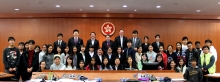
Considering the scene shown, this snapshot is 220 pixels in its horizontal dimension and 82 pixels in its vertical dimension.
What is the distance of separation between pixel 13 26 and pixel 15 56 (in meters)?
4.02

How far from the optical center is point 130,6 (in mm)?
8430

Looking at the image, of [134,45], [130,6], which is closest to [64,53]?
[134,45]

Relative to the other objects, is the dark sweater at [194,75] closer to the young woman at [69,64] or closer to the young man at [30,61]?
the young woman at [69,64]

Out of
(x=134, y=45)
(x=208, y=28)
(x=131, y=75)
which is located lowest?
(x=131, y=75)

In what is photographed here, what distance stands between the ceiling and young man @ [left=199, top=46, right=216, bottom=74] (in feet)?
5.77

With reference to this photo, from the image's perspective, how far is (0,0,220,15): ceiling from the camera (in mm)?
7707

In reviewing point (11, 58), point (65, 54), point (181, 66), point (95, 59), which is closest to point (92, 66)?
point (95, 59)

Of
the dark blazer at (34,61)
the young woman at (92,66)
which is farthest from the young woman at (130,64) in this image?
the dark blazer at (34,61)

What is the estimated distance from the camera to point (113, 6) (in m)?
8.44

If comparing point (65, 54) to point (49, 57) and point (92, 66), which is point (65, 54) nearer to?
point (49, 57)

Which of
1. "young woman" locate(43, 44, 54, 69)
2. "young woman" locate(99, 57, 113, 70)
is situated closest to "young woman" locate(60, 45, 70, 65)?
"young woman" locate(43, 44, 54, 69)

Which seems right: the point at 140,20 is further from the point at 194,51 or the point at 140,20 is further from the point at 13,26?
the point at 13,26

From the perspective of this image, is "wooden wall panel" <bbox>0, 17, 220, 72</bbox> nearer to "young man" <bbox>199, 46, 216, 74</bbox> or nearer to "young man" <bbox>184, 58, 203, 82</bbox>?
"young man" <bbox>199, 46, 216, 74</bbox>

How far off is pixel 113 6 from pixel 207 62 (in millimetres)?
3618
